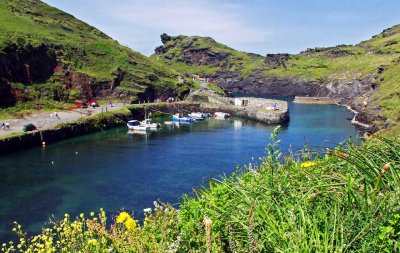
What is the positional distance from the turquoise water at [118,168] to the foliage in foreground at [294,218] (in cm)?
954

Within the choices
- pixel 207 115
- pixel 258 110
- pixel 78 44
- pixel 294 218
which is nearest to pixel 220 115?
pixel 207 115

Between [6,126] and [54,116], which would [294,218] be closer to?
[6,126]

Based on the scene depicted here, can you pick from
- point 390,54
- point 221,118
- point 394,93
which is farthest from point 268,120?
point 390,54

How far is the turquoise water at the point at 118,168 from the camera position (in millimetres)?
33469

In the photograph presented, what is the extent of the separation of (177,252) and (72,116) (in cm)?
7429

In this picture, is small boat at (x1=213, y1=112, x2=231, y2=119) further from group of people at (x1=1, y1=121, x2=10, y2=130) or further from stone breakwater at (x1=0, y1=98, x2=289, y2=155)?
group of people at (x1=1, y1=121, x2=10, y2=130)

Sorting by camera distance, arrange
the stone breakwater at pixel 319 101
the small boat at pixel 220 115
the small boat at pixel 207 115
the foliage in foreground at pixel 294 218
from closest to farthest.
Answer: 1. the foliage in foreground at pixel 294 218
2. the small boat at pixel 220 115
3. the small boat at pixel 207 115
4. the stone breakwater at pixel 319 101

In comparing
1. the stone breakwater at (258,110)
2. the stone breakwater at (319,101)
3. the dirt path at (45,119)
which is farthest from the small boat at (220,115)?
the stone breakwater at (319,101)

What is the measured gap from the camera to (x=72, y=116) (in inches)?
3024

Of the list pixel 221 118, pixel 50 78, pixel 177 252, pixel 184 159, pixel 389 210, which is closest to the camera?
pixel 389 210

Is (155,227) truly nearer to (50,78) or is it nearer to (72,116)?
(72,116)

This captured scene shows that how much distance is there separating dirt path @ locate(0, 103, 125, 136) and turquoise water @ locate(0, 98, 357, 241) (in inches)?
219

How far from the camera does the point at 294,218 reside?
6.20 meters

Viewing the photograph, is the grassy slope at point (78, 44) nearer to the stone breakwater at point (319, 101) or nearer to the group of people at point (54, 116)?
the group of people at point (54, 116)
